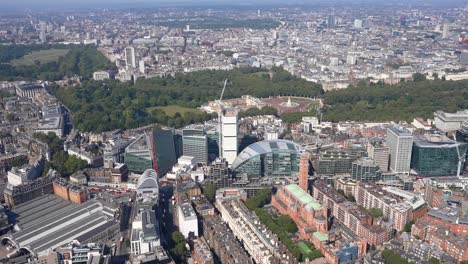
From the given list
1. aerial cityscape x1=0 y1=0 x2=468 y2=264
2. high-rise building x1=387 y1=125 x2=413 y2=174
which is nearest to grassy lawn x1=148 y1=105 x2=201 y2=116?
aerial cityscape x1=0 y1=0 x2=468 y2=264

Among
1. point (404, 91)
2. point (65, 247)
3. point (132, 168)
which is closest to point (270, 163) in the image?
point (132, 168)

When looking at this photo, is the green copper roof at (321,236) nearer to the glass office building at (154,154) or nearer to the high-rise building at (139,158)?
the glass office building at (154,154)

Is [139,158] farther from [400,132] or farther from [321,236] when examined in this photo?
[400,132]

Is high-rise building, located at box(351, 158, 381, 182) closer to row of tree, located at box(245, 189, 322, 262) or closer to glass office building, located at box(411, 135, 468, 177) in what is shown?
glass office building, located at box(411, 135, 468, 177)

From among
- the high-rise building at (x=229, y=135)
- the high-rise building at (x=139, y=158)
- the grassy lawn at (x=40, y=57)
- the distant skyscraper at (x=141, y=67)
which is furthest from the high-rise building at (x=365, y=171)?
the grassy lawn at (x=40, y=57)

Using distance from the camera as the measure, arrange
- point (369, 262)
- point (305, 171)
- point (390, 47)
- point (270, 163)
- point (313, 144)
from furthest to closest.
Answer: point (390, 47) → point (313, 144) → point (270, 163) → point (305, 171) → point (369, 262)

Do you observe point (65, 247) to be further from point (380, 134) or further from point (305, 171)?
point (380, 134)
